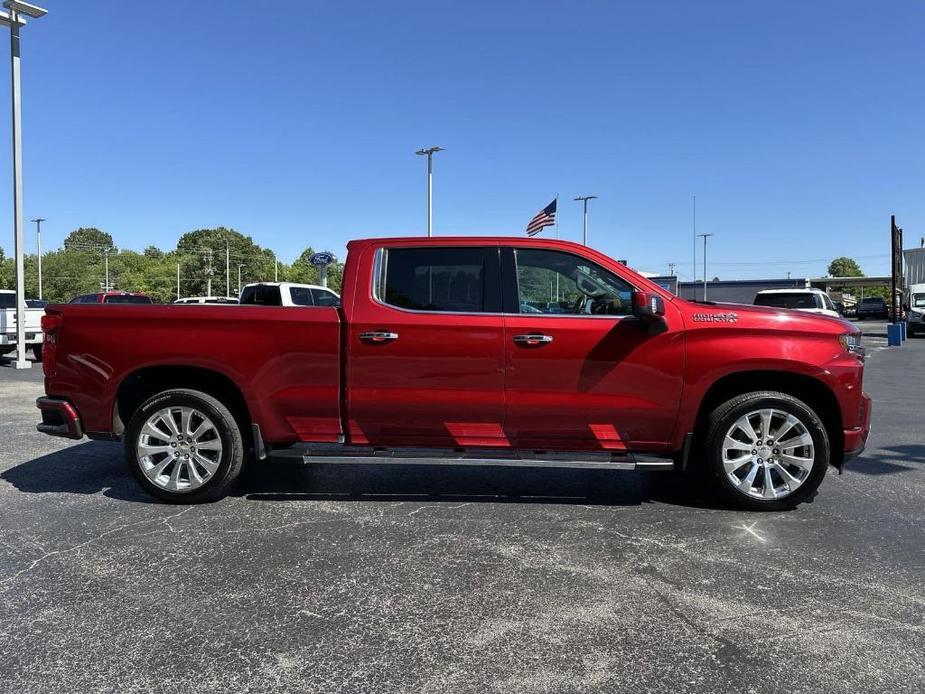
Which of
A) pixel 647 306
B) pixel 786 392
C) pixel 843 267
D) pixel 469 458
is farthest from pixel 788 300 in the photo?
pixel 843 267

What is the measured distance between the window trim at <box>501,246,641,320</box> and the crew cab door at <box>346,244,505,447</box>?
6 cm

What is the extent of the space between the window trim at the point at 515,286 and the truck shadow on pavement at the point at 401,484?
4.56ft

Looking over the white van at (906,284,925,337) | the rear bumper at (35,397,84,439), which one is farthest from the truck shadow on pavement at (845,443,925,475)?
the white van at (906,284,925,337)

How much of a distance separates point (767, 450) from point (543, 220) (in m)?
21.0

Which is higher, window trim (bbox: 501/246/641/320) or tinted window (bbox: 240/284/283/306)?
tinted window (bbox: 240/284/283/306)

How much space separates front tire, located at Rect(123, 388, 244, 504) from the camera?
4.75 m

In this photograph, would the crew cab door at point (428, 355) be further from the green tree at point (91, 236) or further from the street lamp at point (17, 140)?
the green tree at point (91, 236)

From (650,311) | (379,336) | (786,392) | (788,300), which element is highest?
(788,300)

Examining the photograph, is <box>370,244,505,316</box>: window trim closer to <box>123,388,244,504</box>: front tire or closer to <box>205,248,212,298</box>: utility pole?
<box>123,388,244,504</box>: front tire

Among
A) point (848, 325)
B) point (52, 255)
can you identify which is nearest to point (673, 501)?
point (848, 325)

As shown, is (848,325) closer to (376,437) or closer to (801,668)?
(801,668)

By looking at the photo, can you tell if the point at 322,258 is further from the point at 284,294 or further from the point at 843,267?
the point at 843,267

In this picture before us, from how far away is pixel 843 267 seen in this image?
140 meters

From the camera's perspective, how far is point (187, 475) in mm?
4820
